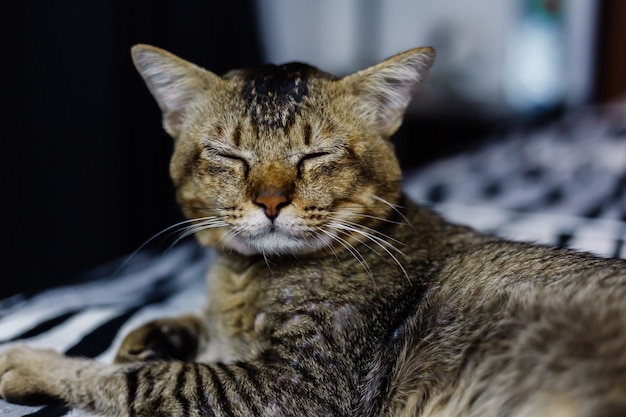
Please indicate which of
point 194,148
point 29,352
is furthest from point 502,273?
point 29,352

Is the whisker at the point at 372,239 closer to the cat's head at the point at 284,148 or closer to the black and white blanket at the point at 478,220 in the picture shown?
the cat's head at the point at 284,148

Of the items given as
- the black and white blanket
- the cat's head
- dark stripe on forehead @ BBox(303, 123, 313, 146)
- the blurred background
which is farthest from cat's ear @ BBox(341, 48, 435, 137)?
the blurred background

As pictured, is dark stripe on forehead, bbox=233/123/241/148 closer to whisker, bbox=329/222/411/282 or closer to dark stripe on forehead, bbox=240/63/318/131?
dark stripe on forehead, bbox=240/63/318/131

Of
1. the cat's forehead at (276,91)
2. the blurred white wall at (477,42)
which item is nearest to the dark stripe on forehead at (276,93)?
the cat's forehead at (276,91)

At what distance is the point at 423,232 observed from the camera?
1.34 meters

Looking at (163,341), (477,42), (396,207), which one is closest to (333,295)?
Answer: (396,207)

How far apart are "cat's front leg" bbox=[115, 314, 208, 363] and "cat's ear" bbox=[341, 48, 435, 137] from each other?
571 millimetres

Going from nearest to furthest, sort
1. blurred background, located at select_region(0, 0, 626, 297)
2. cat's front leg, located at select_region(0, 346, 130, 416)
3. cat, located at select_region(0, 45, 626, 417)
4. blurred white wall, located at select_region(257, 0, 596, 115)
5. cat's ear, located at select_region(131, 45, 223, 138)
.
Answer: cat, located at select_region(0, 45, 626, 417)
cat's front leg, located at select_region(0, 346, 130, 416)
cat's ear, located at select_region(131, 45, 223, 138)
blurred background, located at select_region(0, 0, 626, 297)
blurred white wall, located at select_region(257, 0, 596, 115)

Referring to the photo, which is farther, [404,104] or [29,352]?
[404,104]

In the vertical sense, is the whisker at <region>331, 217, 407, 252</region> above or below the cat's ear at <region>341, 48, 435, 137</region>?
below

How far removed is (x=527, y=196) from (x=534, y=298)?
1428 mm

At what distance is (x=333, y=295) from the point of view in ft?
3.79

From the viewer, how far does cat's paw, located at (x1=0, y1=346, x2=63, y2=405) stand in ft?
3.52

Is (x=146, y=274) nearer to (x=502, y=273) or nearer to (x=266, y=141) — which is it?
(x=266, y=141)
